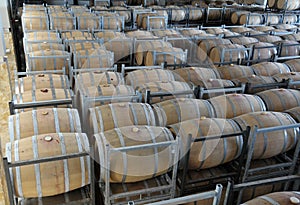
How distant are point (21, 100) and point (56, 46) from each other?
2.64 metres

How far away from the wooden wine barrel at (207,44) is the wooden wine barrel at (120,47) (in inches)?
80.5

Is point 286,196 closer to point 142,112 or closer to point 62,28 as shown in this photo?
point 142,112

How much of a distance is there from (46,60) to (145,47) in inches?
99.4

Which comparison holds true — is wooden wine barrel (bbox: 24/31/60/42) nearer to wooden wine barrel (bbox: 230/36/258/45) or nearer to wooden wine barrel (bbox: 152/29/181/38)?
wooden wine barrel (bbox: 152/29/181/38)

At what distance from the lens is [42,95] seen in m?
4.12

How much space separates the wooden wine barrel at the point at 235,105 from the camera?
435 cm

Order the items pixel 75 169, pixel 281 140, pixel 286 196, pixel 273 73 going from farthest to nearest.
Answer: pixel 273 73 → pixel 281 140 → pixel 75 169 → pixel 286 196

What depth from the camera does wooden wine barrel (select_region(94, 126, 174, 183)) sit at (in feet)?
9.93

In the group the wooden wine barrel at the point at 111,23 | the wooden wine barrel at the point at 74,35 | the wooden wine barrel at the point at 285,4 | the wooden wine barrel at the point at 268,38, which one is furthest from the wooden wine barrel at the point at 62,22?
the wooden wine barrel at the point at 285,4

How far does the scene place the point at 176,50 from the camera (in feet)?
22.5

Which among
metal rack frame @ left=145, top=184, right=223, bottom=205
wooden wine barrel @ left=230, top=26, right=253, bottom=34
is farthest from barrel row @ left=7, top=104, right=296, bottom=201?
wooden wine barrel @ left=230, top=26, right=253, bottom=34

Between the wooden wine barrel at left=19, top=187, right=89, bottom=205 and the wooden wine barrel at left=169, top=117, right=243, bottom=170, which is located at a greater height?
the wooden wine barrel at left=169, top=117, right=243, bottom=170

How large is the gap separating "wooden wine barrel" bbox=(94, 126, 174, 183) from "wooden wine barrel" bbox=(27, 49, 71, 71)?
293cm

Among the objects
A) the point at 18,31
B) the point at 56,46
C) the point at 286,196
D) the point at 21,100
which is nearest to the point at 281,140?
the point at 286,196
